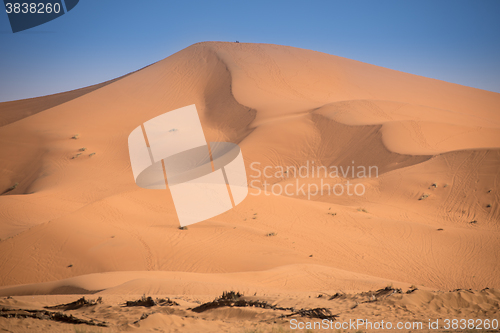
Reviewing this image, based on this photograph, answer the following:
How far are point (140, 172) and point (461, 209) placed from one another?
18942 millimetres

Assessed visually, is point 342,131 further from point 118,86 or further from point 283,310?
point 118,86

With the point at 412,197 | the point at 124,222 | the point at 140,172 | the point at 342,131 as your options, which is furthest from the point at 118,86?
the point at 412,197

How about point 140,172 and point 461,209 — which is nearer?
point 461,209

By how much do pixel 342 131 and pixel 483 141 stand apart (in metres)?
8.92

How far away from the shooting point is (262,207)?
1362 centimetres

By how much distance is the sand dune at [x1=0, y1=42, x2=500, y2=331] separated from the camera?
27.6 ft

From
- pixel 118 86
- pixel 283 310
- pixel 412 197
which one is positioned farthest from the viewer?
pixel 118 86

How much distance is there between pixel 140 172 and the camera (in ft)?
75.8

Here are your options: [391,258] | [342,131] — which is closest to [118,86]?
[342,131]

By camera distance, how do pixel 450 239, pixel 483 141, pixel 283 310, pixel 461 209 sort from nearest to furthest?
1. pixel 283 310
2. pixel 450 239
3. pixel 461 209
4. pixel 483 141

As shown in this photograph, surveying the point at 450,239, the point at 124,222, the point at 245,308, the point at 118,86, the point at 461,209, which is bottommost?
the point at 461,209

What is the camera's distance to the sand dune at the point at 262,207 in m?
8.40

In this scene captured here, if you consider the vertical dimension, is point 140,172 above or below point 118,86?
below

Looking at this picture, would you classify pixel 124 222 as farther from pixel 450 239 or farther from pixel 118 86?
pixel 118 86
